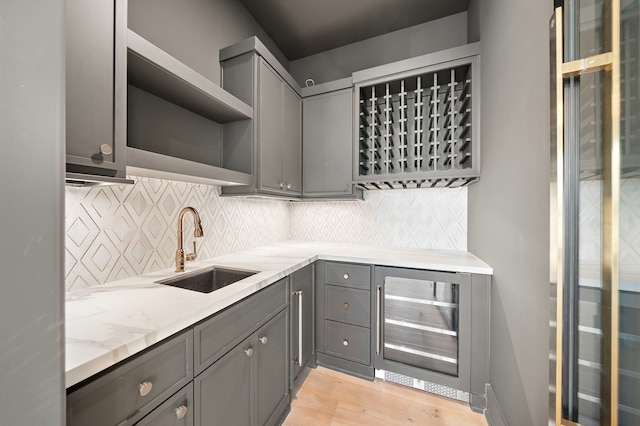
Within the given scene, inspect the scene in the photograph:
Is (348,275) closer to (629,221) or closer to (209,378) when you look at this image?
(209,378)

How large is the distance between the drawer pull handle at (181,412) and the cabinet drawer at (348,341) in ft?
3.92

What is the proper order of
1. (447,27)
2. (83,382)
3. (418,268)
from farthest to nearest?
(447,27), (418,268), (83,382)

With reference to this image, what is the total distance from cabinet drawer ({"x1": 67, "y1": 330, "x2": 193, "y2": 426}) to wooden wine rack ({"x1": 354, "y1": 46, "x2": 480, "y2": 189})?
1.65m

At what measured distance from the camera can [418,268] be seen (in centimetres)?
161

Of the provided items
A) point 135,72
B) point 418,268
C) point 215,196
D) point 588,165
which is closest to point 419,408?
point 418,268

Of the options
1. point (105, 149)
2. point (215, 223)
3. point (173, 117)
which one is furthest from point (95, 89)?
point (215, 223)

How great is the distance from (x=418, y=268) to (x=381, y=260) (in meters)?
0.25

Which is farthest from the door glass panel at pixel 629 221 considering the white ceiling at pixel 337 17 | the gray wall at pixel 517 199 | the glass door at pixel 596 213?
the white ceiling at pixel 337 17

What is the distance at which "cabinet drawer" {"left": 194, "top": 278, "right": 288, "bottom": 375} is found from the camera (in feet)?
2.83

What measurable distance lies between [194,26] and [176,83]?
0.70 meters

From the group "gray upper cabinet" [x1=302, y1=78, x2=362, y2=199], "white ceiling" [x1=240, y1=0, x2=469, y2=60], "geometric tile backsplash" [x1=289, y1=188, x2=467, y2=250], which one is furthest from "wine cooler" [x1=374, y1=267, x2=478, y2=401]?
"white ceiling" [x1=240, y1=0, x2=469, y2=60]

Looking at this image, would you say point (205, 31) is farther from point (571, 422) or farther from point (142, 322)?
point (571, 422)

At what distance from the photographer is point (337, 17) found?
2127 millimetres

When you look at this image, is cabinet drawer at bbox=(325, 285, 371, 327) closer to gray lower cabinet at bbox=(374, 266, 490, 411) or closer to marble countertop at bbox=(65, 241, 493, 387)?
gray lower cabinet at bbox=(374, 266, 490, 411)
